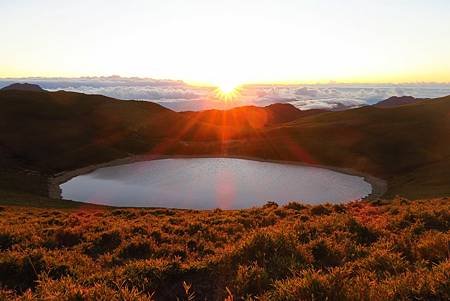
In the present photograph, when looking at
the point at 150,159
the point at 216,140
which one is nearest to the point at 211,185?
the point at 150,159

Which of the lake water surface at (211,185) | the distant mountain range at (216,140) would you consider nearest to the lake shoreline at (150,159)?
the lake water surface at (211,185)

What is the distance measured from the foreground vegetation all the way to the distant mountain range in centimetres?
8236

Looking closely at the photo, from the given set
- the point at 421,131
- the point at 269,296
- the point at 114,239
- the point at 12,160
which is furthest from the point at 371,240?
the point at 421,131

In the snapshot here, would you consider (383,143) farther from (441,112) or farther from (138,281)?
(138,281)

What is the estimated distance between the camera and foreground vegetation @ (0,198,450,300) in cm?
670

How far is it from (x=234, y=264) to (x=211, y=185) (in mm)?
86594

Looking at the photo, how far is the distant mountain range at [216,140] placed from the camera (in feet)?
391

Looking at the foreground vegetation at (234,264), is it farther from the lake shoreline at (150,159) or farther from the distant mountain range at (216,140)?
the distant mountain range at (216,140)

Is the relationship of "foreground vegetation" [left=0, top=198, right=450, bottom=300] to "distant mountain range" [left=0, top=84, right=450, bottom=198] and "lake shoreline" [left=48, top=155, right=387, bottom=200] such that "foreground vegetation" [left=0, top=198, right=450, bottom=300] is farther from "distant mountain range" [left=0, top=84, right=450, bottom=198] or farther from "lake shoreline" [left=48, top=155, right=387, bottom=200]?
"distant mountain range" [left=0, top=84, right=450, bottom=198]

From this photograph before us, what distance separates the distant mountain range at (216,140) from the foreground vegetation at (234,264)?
82.4 m

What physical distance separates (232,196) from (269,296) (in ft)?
249

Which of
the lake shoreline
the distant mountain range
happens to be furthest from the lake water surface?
the distant mountain range

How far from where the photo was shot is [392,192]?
88.4 meters

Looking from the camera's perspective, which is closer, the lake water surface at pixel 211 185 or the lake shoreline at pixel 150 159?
the lake water surface at pixel 211 185
